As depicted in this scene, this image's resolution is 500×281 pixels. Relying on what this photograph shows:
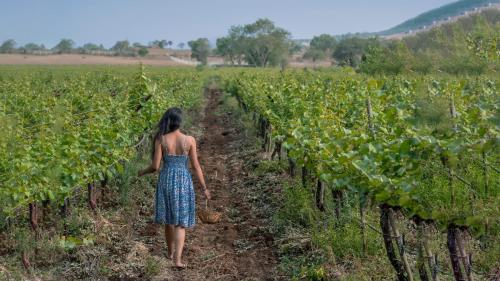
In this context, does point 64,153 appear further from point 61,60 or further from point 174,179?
point 61,60

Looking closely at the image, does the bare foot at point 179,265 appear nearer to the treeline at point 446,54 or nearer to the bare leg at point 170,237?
the bare leg at point 170,237

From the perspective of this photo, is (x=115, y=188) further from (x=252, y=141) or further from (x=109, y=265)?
(x=252, y=141)

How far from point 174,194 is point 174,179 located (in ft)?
0.53

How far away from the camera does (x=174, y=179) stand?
6.39 m

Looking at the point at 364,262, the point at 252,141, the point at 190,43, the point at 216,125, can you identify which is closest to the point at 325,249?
the point at 364,262

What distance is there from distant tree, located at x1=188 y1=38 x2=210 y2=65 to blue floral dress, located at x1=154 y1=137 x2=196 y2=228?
139 meters

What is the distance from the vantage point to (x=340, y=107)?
8617mm

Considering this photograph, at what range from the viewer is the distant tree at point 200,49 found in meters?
145

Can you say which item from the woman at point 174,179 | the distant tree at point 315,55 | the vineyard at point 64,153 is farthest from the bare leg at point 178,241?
the distant tree at point 315,55

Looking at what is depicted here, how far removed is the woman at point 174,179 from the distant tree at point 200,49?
139235 mm

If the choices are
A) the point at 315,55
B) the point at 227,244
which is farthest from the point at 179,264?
the point at 315,55

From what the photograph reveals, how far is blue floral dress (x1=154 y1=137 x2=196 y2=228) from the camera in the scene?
20.9 ft

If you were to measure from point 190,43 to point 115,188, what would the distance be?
5745 inches

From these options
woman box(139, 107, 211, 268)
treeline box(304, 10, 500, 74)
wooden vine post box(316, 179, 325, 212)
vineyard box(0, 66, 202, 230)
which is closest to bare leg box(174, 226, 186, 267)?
woman box(139, 107, 211, 268)
